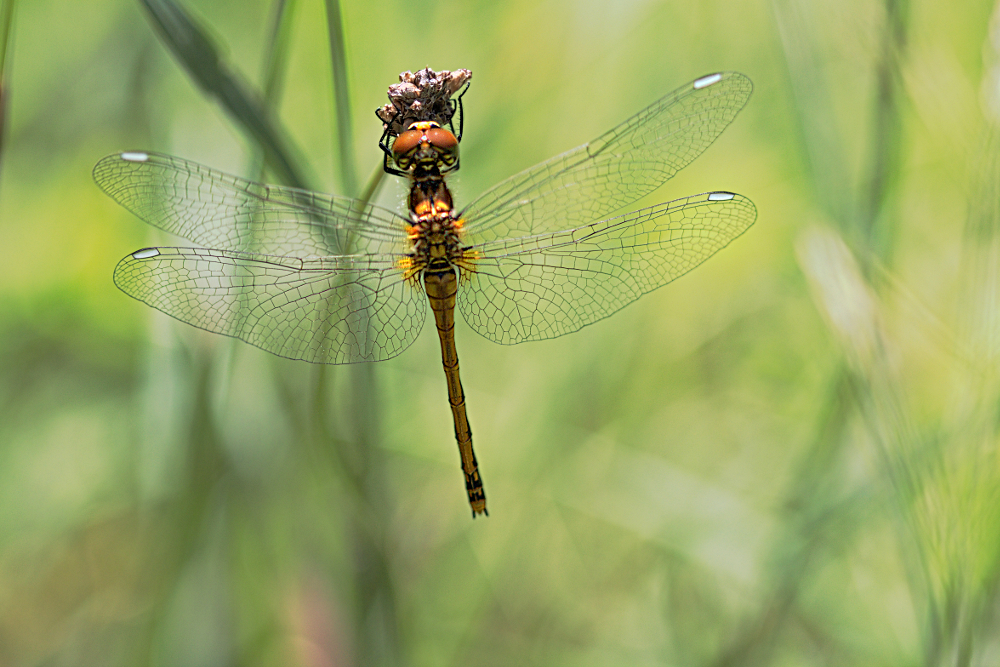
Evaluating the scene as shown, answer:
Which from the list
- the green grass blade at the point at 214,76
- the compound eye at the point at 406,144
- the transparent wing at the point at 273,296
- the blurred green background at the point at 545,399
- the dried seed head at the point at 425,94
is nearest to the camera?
the green grass blade at the point at 214,76

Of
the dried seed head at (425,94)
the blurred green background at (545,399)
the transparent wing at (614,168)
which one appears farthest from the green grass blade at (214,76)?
the transparent wing at (614,168)

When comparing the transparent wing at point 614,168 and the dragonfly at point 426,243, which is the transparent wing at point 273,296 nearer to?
the dragonfly at point 426,243

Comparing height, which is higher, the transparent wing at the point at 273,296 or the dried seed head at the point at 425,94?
the dried seed head at the point at 425,94

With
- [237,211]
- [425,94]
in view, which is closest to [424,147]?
[425,94]

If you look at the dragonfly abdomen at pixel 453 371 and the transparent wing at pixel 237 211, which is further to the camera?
the dragonfly abdomen at pixel 453 371

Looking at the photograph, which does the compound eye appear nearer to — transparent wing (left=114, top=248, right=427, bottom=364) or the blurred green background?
the blurred green background

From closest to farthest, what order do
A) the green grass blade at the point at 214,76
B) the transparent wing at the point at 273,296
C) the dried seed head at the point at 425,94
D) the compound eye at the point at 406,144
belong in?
the green grass blade at the point at 214,76 → the dried seed head at the point at 425,94 → the transparent wing at the point at 273,296 → the compound eye at the point at 406,144

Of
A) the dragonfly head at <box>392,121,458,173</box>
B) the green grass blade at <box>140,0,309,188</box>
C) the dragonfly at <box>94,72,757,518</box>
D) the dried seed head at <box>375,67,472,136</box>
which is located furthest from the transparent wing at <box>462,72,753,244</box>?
the green grass blade at <box>140,0,309,188</box>
